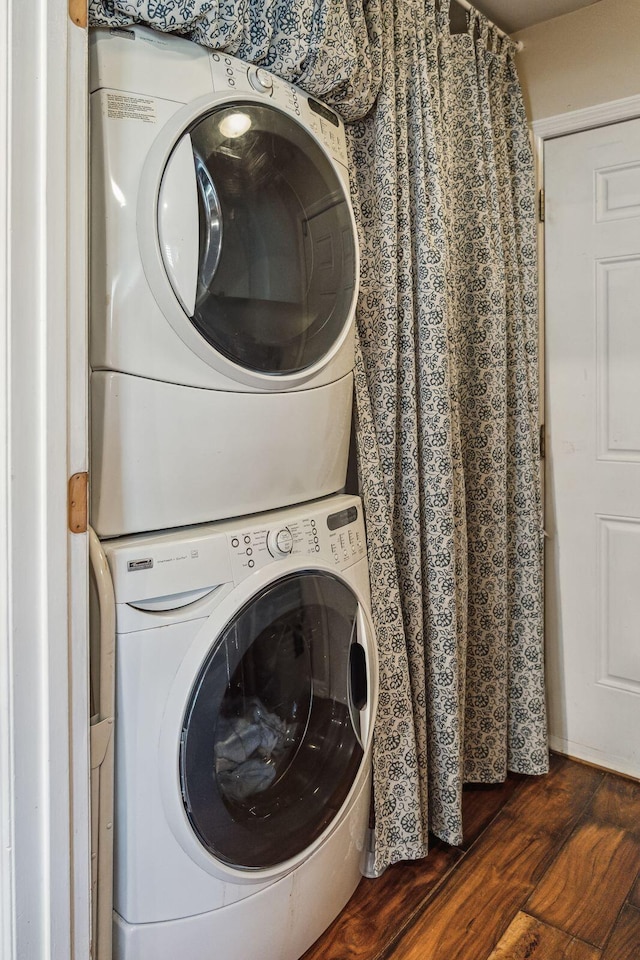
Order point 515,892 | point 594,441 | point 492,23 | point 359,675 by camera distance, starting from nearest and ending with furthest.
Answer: point 359,675 < point 515,892 < point 492,23 < point 594,441

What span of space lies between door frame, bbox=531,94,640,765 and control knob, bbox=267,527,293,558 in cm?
125

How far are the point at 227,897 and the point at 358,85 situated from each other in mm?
1675

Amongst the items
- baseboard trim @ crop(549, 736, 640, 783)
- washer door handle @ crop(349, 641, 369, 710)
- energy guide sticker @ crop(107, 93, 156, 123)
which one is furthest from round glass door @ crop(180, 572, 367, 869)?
baseboard trim @ crop(549, 736, 640, 783)

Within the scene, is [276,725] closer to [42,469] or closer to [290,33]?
[42,469]

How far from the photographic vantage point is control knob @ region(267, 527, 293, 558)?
4.21 feet

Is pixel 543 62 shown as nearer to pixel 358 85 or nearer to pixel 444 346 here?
pixel 358 85

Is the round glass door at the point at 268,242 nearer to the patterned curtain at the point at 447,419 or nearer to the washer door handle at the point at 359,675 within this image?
the patterned curtain at the point at 447,419

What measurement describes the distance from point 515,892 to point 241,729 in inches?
35.5

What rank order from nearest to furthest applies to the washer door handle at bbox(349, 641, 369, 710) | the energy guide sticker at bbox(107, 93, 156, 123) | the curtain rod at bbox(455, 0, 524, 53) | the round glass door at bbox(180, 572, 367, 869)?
the energy guide sticker at bbox(107, 93, 156, 123) → the round glass door at bbox(180, 572, 367, 869) → the washer door handle at bbox(349, 641, 369, 710) → the curtain rod at bbox(455, 0, 524, 53)

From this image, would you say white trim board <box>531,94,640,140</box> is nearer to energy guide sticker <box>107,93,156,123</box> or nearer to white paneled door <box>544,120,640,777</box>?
white paneled door <box>544,120,640,777</box>

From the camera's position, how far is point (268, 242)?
4.11ft

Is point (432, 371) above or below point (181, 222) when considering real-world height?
below

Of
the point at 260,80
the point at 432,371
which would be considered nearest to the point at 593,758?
the point at 432,371

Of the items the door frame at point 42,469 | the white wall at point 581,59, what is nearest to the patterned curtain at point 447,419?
the white wall at point 581,59
